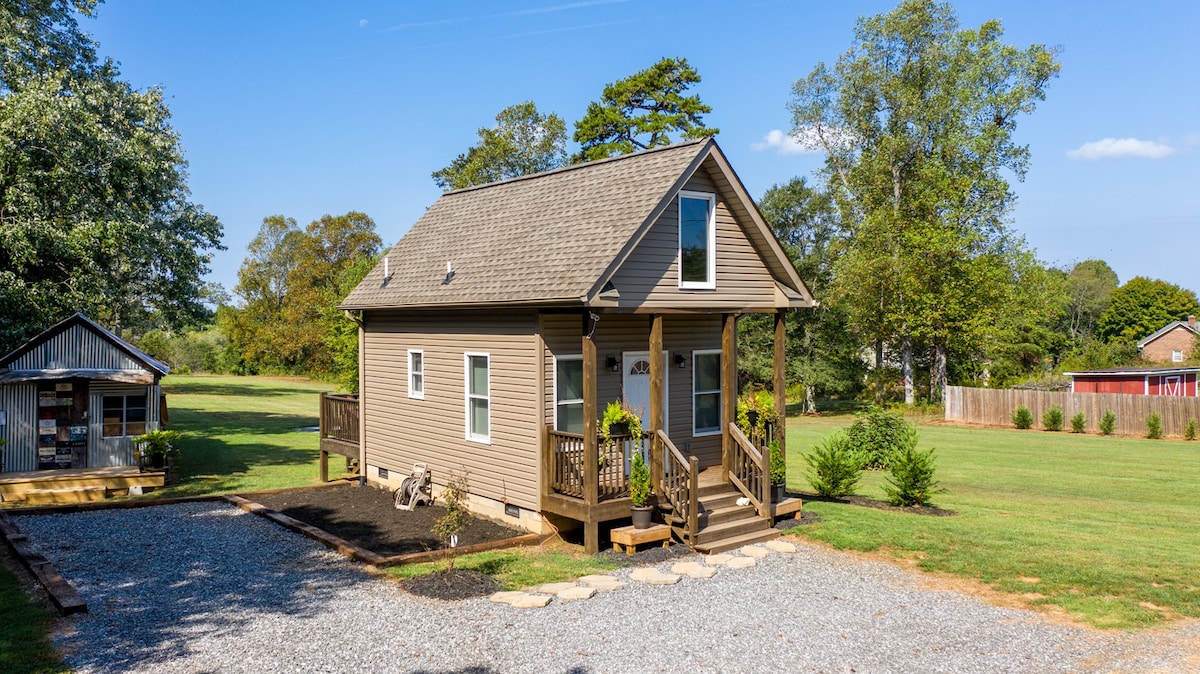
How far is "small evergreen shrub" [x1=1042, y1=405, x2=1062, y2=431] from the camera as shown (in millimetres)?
31750

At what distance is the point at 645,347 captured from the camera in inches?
527

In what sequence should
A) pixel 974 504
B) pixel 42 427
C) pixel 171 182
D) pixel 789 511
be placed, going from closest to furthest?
pixel 789 511, pixel 974 504, pixel 42 427, pixel 171 182

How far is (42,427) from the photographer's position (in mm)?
16625

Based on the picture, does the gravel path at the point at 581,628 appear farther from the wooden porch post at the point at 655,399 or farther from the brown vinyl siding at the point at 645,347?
the brown vinyl siding at the point at 645,347

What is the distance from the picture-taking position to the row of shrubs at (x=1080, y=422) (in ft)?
96.1

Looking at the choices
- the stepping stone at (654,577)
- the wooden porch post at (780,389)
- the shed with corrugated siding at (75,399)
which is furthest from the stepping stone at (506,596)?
the shed with corrugated siding at (75,399)

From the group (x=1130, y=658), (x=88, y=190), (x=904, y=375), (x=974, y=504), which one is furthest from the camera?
(x=904, y=375)

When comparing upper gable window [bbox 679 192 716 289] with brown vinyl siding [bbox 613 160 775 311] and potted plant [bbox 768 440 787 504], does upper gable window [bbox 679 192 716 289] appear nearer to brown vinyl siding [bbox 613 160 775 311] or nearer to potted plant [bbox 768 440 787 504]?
brown vinyl siding [bbox 613 160 775 311]

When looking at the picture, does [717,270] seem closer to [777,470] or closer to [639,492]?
[777,470]

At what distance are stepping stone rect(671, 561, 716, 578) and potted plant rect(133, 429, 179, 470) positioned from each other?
12.7 meters

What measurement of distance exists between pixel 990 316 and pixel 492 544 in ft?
107

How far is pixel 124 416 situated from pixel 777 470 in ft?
47.9

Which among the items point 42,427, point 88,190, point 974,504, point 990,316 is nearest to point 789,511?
point 974,504

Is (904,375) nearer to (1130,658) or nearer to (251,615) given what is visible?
(1130,658)
